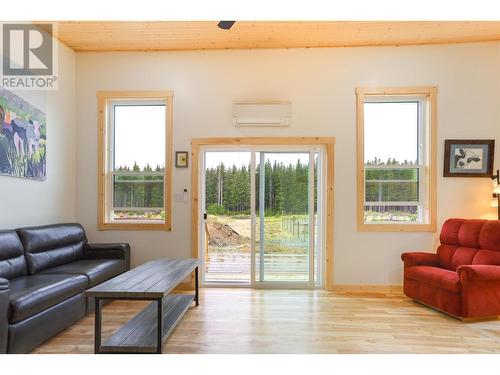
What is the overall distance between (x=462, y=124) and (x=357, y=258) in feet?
7.56

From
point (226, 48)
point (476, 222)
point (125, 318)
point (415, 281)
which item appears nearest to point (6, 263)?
point (125, 318)

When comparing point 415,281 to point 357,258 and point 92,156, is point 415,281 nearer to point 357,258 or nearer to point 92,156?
point 357,258

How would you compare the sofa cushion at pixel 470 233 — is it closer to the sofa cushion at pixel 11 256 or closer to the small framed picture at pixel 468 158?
the small framed picture at pixel 468 158

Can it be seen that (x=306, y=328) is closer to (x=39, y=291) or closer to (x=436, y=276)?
(x=436, y=276)

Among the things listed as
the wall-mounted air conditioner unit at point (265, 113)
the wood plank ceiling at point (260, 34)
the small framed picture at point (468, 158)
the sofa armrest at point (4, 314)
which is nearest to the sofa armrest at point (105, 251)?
the sofa armrest at point (4, 314)

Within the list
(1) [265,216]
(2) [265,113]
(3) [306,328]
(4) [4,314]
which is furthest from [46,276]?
(2) [265,113]

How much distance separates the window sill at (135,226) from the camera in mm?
4391

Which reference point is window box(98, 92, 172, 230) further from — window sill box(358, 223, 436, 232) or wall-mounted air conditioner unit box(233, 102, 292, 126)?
window sill box(358, 223, 436, 232)

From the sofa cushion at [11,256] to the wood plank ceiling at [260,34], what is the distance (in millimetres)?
2555

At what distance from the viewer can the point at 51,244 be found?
3.50 metres

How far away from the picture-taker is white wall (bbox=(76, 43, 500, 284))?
4199 mm

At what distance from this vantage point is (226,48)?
14.4 ft

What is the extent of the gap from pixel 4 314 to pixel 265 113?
3.43m

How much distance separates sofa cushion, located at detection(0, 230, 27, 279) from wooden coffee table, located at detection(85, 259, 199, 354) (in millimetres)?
1090
